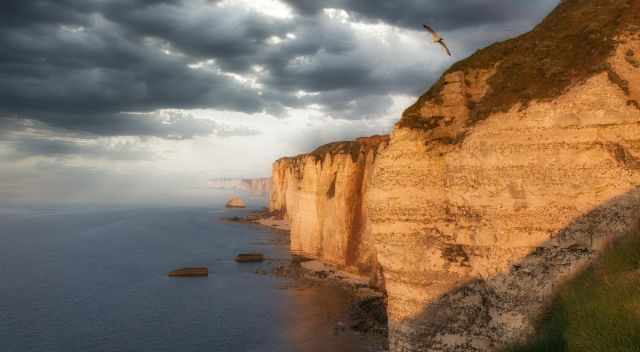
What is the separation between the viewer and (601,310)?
9.09m

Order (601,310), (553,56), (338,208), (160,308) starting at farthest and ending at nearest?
1. (338,208)
2. (160,308)
3. (553,56)
4. (601,310)

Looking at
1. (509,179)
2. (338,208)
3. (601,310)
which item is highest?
(509,179)

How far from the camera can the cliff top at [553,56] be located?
14383 millimetres

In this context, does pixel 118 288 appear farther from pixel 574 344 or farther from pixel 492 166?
pixel 574 344

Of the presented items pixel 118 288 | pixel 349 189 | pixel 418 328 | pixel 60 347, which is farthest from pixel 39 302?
pixel 418 328

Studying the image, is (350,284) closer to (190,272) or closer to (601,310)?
(190,272)

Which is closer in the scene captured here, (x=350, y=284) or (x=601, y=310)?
(x=601, y=310)

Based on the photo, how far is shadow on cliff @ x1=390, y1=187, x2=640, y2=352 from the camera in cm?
1286

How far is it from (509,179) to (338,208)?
4299cm

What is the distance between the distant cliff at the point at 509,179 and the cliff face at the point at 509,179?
38 mm

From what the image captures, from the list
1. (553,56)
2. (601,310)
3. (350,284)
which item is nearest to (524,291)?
(601,310)

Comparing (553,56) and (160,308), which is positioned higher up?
(553,56)

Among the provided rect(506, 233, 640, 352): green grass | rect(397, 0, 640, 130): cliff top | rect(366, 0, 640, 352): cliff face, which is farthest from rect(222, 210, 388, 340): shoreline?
rect(506, 233, 640, 352): green grass

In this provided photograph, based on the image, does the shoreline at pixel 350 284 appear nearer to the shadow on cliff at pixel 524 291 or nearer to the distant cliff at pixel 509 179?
the shadow on cliff at pixel 524 291
